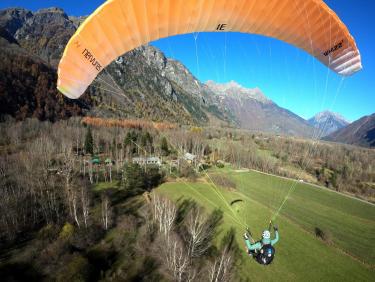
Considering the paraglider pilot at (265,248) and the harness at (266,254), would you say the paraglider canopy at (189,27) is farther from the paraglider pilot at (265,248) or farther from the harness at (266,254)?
the harness at (266,254)

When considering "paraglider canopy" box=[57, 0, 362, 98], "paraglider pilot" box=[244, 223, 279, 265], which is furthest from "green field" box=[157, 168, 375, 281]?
"paraglider canopy" box=[57, 0, 362, 98]

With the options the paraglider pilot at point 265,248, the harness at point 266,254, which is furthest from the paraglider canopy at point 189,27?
the harness at point 266,254

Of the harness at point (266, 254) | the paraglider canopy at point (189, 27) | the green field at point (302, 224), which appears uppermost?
the paraglider canopy at point (189, 27)

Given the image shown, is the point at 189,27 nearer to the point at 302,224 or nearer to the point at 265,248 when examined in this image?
the point at 265,248

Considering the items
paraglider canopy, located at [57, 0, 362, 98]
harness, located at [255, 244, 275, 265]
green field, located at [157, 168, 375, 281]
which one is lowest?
green field, located at [157, 168, 375, 281]

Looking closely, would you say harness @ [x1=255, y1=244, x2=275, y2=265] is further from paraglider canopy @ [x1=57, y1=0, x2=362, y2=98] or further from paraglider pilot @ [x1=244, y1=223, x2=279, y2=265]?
paraglider canopy @ [x1=57, y1=0, x2=362, y2=98]

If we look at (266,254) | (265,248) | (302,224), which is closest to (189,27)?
(265,248)
